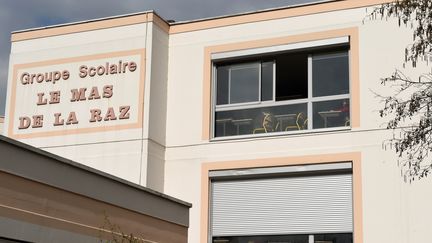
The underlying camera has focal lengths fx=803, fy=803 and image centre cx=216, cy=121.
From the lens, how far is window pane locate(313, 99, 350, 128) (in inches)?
672

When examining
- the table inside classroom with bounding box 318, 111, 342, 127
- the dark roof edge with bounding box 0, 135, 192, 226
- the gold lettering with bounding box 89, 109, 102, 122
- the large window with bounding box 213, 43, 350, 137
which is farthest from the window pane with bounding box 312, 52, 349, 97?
the dark roof edge with bounding box 0, 135, 192, 226

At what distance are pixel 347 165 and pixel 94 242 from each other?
7174 mm

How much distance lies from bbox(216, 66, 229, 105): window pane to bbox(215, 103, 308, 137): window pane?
0.95 feet

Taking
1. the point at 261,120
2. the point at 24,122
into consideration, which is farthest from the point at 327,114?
the point at 24,122

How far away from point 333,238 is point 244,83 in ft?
13.4

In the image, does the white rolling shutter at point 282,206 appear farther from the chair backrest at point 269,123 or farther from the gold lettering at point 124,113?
the gold lettering at point 124,113

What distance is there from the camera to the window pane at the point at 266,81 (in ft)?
58.9

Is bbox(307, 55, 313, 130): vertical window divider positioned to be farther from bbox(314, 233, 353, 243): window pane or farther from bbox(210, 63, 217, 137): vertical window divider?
bbox(314, 233, 353, 243): window pane

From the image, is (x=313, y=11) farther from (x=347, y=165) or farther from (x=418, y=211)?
(x=418, y=211)

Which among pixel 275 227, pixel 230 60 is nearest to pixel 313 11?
pixel 230 60

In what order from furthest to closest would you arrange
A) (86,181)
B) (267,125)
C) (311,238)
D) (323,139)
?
(267,125) → (323,139) → (311,238) → (86,181)

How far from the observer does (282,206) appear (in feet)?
55.8

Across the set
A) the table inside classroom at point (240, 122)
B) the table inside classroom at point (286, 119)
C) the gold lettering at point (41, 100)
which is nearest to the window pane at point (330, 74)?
the table inside classroom at point (286, 119)

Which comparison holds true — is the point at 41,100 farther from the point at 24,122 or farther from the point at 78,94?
the point at 78,94
